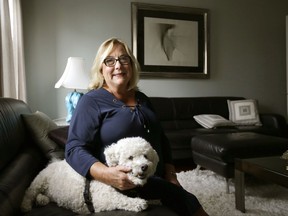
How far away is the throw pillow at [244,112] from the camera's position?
3.83m

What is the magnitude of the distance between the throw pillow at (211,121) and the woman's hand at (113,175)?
2.65 meters

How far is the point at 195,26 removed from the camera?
4.22 meters

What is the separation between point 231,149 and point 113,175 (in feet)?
4.97

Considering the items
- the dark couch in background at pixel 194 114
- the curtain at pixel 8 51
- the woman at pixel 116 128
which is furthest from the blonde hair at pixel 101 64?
the dark couch in background at pixel 194 114

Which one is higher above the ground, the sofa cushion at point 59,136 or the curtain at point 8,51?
the curtain at point 8,51

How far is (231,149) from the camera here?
2293 mm

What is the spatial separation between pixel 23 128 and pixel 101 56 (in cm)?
61

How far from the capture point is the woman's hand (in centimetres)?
101

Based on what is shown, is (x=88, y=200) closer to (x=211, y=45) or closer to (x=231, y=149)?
(x=231, y=149)

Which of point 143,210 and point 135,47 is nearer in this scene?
point 143,210

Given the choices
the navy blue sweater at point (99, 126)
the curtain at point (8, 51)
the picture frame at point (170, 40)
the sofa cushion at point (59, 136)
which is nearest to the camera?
the navy blue sweater at point (99, 126)

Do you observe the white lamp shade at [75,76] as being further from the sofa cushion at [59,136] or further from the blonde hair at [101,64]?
the blonde hair at [101,64]

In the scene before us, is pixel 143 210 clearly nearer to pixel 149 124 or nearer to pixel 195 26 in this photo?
pixel 149 124

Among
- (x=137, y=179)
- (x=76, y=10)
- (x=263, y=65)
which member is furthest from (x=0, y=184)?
(x=263, y=65)
